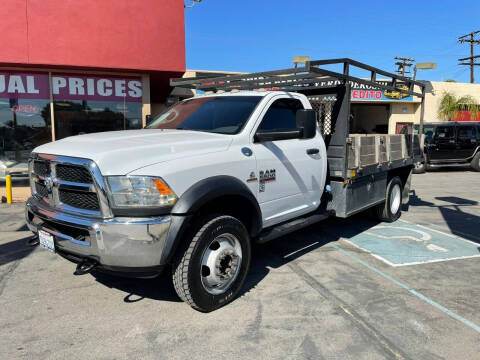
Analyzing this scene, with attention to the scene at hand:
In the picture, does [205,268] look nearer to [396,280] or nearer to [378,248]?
[396,280]

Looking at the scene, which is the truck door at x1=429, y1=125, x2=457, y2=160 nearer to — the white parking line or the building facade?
the building facade

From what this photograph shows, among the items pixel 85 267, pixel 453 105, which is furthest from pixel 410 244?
pixel 453 105

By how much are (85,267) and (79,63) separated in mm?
7060

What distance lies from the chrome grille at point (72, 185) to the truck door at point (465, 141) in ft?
53.3

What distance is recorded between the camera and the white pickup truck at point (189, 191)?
9.29 feet

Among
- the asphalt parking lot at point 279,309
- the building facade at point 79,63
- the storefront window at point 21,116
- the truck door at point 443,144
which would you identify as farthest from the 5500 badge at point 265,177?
the truck door at point 443,144

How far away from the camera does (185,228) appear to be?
2.97m

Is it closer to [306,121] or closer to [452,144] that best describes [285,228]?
[306,121]

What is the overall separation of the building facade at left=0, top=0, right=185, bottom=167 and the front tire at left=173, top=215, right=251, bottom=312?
6.78 metres

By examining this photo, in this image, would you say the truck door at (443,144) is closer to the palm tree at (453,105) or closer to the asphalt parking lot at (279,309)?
the asphalt parking lot at (279,309)

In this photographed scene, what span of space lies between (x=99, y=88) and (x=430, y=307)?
897 cm

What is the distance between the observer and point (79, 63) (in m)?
8.54

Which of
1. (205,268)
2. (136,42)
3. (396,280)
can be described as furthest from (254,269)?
(136,42)

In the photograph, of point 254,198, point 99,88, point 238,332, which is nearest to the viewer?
point 238,332
